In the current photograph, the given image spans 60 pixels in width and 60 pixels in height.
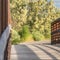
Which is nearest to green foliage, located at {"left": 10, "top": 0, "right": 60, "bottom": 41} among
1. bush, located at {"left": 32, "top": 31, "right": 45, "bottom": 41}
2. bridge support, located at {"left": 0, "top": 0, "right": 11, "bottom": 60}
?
bush, located at {"left": 32, "top": 31, "right": 45, "bottom": 41}

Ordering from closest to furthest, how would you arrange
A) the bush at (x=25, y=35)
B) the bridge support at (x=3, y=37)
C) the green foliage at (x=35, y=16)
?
the bridge support at (x=3, y=37), the bush at (x=25, y=35), the green foliage at (x=35, y=16)

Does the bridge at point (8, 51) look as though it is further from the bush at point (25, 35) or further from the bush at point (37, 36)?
the bush at point (37, 36)

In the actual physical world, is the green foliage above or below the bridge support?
above

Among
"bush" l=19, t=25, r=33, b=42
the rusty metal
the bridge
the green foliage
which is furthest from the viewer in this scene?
the green foliage

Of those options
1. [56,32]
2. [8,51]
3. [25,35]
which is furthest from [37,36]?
[8,51]

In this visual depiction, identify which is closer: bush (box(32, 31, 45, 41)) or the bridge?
the bridge

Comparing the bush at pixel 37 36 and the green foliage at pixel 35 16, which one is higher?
the green foliage at pixel 35 16

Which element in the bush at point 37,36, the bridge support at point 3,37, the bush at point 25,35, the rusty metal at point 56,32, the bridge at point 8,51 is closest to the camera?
the bridge support at point 3,37

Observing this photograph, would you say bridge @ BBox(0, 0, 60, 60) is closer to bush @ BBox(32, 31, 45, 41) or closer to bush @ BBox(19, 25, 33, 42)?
bush @ BBox(19, 25, 33, 42)

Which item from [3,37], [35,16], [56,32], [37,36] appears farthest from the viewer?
[35,16]

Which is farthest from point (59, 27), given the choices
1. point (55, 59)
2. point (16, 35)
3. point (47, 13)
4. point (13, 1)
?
point (47, 13)

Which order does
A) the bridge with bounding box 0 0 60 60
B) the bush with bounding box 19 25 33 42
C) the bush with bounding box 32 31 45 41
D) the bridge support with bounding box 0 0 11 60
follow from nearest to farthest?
the bridge support with bounding box 0 0 11 60, the bridge with bounding box 0 0 60 60, the bush with bounding box 19 25 33 42, the bush with bounding box 32 31 45 41

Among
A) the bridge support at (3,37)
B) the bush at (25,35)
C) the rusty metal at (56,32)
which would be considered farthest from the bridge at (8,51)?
the bush at (25,35)

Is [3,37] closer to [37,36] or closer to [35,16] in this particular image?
[37,36]
